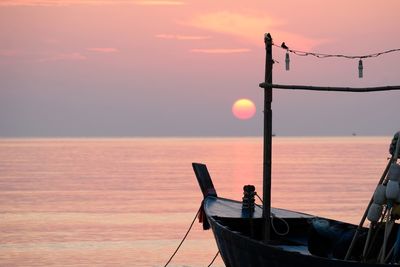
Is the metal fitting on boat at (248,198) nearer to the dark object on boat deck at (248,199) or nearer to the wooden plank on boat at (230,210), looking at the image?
the dark object on boat deck at (248,199)

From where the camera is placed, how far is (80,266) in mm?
24484

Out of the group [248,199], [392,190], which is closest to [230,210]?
[248,199]

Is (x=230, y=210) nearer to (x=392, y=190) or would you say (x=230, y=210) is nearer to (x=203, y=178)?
(x=203, y=178)

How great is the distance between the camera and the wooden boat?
50.9ft

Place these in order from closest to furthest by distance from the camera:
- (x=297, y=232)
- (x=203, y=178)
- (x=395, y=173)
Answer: (x=395, y=173)
(x=297, y=232)
(x=203, y=178)

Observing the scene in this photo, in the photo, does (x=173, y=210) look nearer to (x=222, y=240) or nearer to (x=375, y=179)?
(x=222, y=240)

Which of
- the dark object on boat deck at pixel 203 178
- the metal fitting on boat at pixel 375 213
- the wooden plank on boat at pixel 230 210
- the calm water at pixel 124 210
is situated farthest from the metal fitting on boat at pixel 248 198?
the metal fitting on boat at pixel 375 213

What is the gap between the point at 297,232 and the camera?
69.9 ft

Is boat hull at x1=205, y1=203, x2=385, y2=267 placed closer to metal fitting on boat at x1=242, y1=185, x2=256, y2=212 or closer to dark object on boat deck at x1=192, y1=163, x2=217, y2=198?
metal fitting on boat at x1=242, y1=185, x2=256, y2=212

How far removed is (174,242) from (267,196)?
12.0 m

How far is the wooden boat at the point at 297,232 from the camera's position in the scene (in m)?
15.5

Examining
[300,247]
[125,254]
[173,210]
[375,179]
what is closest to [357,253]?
[300,247]

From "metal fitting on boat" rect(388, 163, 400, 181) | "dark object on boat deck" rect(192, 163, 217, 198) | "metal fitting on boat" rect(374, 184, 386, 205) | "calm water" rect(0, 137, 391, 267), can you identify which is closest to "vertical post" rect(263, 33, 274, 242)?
"metal fitting on boat" rect(374, 184, 386, 205)

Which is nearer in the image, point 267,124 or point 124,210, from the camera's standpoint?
point 267,124
